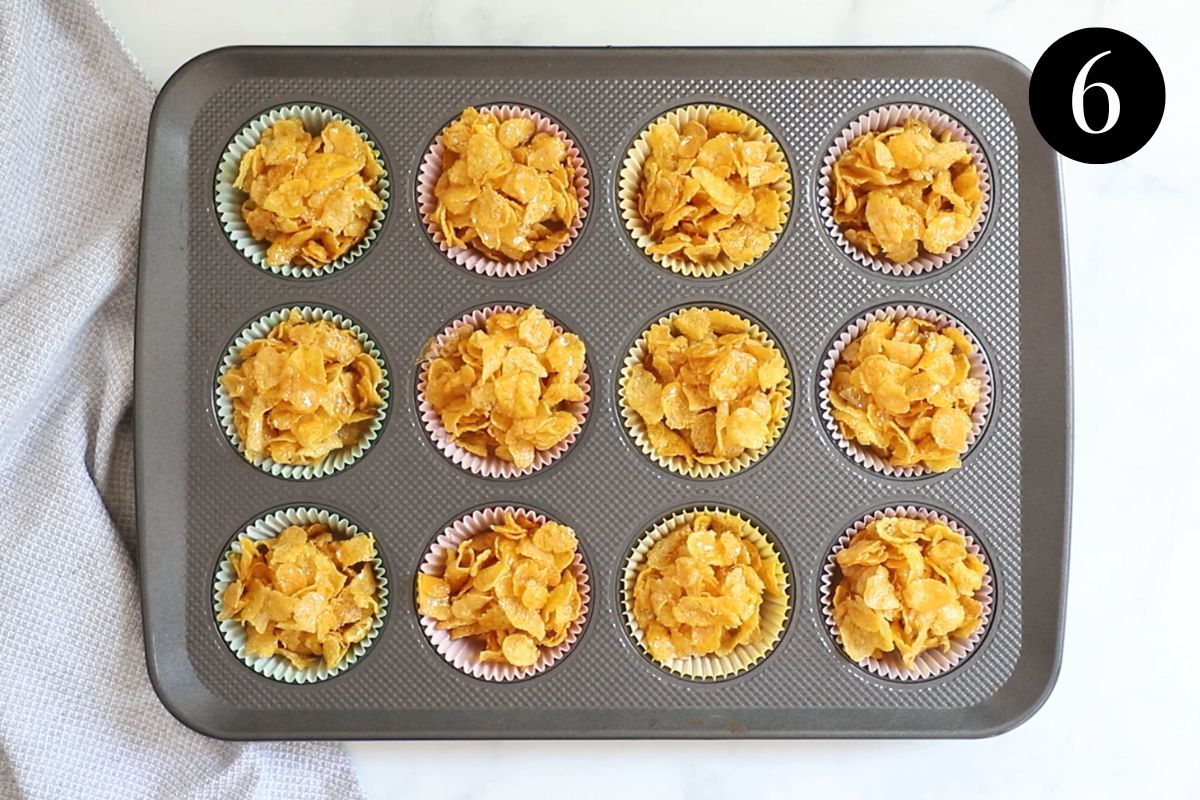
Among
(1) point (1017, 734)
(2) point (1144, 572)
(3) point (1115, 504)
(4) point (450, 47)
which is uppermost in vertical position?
(4) point (450, 47)

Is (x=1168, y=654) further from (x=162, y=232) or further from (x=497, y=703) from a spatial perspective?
(x=162, y=232)

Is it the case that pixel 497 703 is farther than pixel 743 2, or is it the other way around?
pixel 743 2

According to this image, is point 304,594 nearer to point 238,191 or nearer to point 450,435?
point 450,435

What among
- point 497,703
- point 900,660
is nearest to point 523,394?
point 497,703

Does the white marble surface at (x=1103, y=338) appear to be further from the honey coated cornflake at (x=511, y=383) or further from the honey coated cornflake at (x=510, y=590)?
the honey coated cornflake at (x=510, y=590)

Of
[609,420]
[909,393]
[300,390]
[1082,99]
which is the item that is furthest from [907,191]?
[300,390]

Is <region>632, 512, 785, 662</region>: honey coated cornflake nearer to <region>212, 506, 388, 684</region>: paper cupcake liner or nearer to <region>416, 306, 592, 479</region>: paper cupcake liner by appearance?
<region>416, 306, 592, 479</region>: paper cupcake liner
